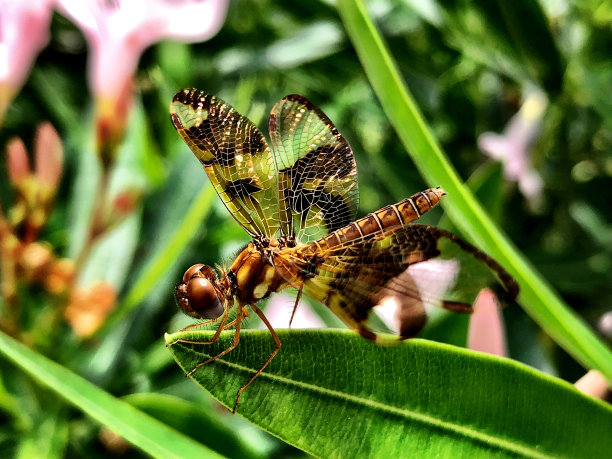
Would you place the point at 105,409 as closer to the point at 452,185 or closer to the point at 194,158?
the point at 452,185

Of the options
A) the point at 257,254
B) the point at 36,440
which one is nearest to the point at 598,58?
the point at 257,254

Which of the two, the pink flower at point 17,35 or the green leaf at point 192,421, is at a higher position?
the pink flower at point 17,35

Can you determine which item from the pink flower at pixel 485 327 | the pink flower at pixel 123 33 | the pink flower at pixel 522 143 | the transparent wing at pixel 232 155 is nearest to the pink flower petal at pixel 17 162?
the pink flower at pixel 123 33

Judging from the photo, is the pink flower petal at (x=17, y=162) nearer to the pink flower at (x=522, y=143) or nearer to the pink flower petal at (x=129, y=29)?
the pink flower petal at (x=129, y=29)

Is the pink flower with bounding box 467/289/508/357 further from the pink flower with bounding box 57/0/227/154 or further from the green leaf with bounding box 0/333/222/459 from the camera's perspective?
the pink flower with bounding box 57/0/227/154

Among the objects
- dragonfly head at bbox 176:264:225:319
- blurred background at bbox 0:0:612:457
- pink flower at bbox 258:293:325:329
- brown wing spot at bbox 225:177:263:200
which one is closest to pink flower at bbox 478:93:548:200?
blurred background at bbox 0:0:612:457

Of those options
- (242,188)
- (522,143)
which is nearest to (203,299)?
(242,188)
